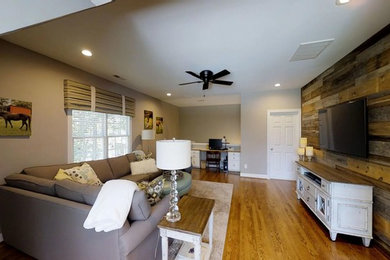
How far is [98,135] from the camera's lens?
3533 mm

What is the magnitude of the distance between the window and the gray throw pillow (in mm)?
2341

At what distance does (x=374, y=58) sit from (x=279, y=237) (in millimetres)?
2620

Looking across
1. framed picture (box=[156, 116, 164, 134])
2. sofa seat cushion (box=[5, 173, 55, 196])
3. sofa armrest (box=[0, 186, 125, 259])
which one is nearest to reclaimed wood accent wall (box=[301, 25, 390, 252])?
sofa armrest (box=[0, 186, 125, 259])

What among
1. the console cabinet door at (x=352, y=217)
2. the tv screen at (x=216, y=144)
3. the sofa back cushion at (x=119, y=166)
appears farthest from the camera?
the tv screen at (x=216, y=144)

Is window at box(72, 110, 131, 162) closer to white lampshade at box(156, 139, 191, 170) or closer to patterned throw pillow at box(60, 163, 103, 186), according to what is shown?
patterned throw pillow at box(60, 163, 103, 186)

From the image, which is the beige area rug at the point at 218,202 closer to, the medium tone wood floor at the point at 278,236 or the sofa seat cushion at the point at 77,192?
the medium tone wood floor at the point at 278,236

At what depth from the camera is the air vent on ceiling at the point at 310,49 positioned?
6.92 feet

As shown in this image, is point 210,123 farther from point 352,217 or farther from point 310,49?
point 352,217

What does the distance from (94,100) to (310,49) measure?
3.87 m

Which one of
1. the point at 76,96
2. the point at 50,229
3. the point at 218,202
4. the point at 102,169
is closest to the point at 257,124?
the point at 218,202

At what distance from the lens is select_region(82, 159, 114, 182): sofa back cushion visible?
2911 millimetres

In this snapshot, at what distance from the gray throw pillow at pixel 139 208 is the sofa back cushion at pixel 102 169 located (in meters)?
1.93

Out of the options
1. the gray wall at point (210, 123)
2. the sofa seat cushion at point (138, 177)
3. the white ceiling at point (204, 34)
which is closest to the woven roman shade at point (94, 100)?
the white ceiling at point (204, 34)

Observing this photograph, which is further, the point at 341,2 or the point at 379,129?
the point at 379,129
